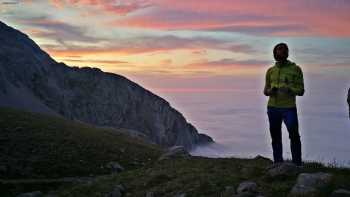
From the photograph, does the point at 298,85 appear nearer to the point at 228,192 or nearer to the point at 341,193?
the point at 228,192

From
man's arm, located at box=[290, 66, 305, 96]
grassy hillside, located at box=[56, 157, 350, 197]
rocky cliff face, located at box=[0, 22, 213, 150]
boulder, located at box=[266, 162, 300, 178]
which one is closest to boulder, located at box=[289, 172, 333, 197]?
grassy hillside, located at box=[56, 157, 350, 197]

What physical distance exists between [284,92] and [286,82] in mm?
280

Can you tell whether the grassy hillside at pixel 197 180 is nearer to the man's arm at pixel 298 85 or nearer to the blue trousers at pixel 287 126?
the blue trousers at pixel 287 126

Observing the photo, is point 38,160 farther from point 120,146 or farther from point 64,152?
point 120,146

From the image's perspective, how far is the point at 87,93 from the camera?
164 m

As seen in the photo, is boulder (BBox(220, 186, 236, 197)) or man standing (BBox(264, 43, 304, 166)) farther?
man standing (BBox(264, 43, 304, 166))

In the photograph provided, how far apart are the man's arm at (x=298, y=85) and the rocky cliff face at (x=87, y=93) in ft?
442

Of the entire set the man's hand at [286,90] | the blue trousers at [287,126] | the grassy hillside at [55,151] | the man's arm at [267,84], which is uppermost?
the man's arm at [267,84]

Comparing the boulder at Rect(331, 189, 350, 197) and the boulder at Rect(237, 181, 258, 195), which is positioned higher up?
the boulder at Rect(331, 189, 350, 197)

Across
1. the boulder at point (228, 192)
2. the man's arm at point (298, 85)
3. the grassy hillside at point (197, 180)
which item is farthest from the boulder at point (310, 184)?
the man's arm at point (298, 85)

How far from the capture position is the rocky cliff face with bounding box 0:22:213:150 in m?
155

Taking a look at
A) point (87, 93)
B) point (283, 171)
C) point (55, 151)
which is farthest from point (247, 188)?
point (87, 93)

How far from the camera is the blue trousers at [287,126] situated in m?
14.8

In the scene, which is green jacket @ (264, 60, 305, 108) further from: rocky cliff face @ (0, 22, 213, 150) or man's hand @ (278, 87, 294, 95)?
rocky cliff face @ (0, 22, 213, 150)
